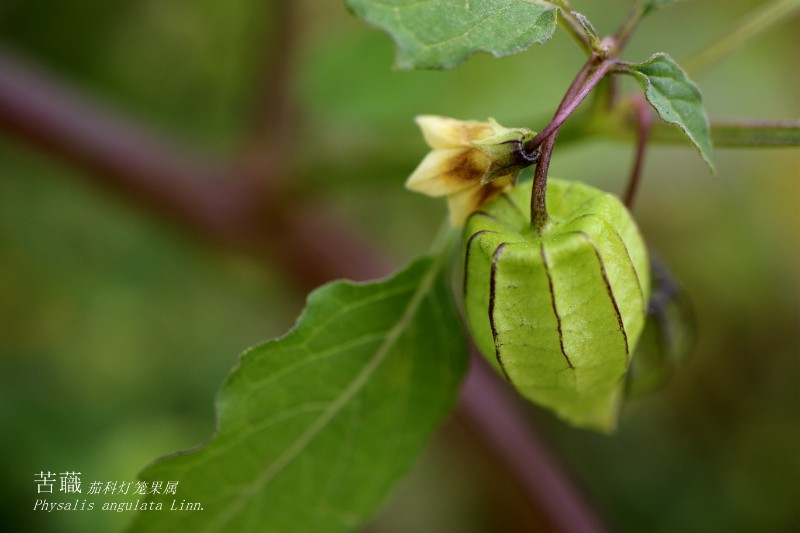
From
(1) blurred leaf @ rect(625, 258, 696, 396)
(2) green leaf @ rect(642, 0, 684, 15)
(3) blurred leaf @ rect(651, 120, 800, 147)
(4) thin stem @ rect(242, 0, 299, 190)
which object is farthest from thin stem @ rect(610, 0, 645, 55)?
(4) thin stem @ rect(242, 0, 299, 190)

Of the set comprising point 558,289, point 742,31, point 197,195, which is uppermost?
point 197,195

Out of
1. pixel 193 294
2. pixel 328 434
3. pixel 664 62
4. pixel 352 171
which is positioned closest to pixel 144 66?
pixel 193 294

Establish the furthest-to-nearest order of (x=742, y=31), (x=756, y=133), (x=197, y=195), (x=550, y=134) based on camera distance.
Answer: (x=197, y=195)
(x=742, y=31)
(x=756, y=133)
(x=550, y=134)

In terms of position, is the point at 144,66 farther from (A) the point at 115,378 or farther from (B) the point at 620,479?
(B) the point at 620,479

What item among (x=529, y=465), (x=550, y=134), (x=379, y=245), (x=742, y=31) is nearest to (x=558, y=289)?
(x=550, y=134)

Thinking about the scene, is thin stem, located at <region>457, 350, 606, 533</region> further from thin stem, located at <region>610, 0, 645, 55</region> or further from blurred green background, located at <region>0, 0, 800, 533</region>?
thin stem, located at <region>610, 0, 645, 55</region>

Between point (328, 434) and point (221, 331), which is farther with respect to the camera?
point (221, 331)

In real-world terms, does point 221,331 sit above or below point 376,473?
above

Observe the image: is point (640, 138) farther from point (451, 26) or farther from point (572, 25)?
point (451, 26)
